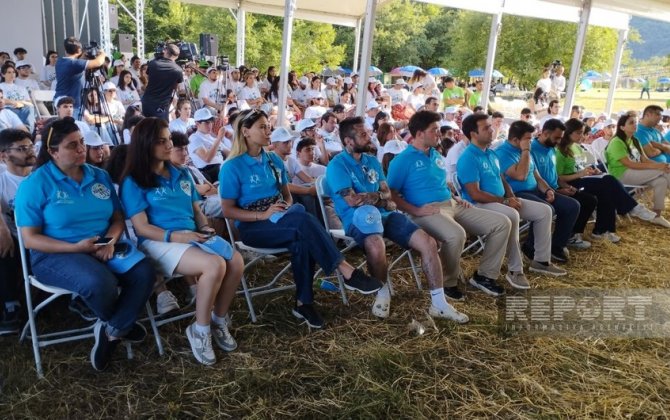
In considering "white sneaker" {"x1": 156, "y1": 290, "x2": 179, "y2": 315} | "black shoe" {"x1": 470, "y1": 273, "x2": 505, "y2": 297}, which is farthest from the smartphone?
"black shoe" {"x1": 470, "y1": 273, "x2": 505, "y2": 297}

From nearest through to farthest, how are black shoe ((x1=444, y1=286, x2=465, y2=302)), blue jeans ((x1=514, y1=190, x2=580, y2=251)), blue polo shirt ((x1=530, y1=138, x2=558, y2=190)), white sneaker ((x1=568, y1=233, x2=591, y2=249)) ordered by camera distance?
black shoe ((x1=444, y1=286, x2=465, y2=302)) < blue jeans ((x1=514, y1=190, x2=580, y2=251)) < blue polo shirt ((x1=530, y1=138, x2=558, y2=190)) < white sneaker ((x1=568, y1=233, x2=591, y2=249))

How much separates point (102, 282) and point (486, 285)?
269 cm

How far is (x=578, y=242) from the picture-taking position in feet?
17.1

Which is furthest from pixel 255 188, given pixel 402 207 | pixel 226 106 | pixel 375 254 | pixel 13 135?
pixel 226 106

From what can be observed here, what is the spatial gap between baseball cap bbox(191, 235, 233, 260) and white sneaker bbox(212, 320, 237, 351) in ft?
1.44

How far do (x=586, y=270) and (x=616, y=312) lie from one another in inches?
34.4

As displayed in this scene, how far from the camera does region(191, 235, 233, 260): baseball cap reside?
2871 mm

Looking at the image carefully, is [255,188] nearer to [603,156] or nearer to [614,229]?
[614,229]

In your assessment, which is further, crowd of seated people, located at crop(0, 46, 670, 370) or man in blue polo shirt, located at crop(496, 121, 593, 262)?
man in blue polo shirt, located at crop(496, 121, 593, 262)

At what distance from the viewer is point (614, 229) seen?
17.9ft

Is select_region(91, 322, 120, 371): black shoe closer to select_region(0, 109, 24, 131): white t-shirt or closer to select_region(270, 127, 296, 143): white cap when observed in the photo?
select_region(270, 127, 296, 143): white cap

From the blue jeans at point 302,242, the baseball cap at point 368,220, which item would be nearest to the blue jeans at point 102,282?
the blue jeans at point 302,242

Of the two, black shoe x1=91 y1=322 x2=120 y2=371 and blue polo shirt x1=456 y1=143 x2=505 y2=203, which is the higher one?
blue polo shirt x1=456 y1=143 x2=505 y2=203

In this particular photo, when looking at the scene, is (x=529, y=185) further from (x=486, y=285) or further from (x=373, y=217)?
(x=373, y=217)
